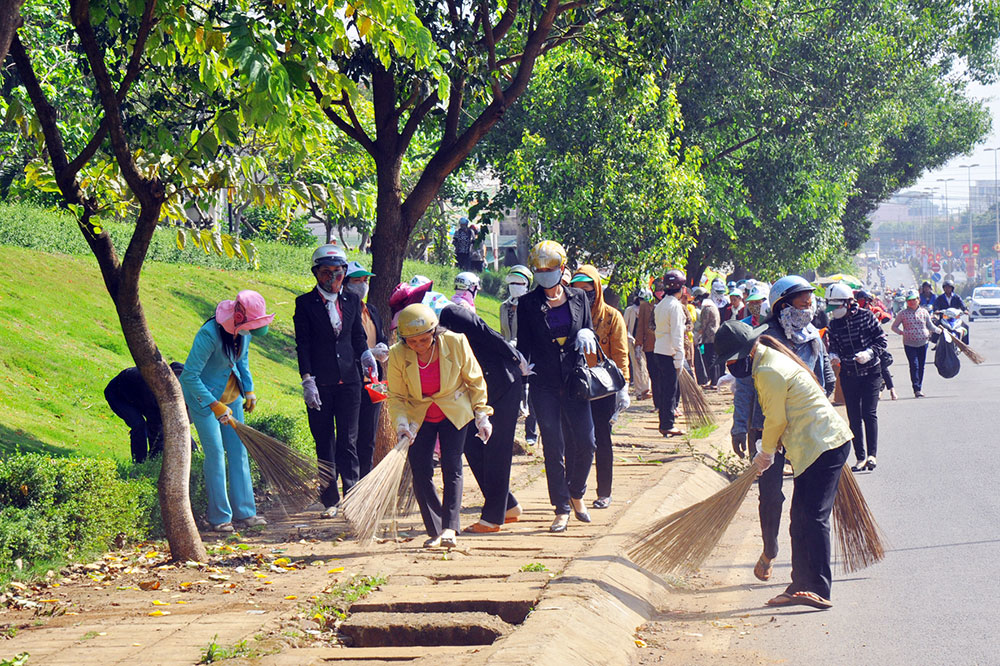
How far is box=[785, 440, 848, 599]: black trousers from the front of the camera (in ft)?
19.6

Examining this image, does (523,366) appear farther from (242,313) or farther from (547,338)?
(242,313)

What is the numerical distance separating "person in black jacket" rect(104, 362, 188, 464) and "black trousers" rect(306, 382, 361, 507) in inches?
60.5

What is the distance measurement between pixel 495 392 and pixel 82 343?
828 centimetres

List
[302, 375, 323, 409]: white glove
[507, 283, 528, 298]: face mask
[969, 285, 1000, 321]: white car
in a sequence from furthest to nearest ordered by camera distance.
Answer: [969, 285, 1000, 321]: white car
[507, 283, 528, 298]: face mask
[302, 375, 323, 409]: white glove

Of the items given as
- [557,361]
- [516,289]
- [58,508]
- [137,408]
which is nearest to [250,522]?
[58,508]

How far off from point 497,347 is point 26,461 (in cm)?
286

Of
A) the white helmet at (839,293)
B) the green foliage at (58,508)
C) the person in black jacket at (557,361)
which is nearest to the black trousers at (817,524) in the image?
the person in black jacket at (557,361)

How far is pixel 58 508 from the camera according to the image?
677 centimetres

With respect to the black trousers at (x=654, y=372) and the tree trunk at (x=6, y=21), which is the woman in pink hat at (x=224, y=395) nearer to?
the tree trunk at (x=6, y=21)

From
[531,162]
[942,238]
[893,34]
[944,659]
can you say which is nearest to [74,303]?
[531,162]

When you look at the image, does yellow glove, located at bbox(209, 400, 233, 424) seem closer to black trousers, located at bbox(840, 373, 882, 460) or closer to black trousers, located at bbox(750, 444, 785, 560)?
black trousers, located at bbox(750, 444, 785, 560)

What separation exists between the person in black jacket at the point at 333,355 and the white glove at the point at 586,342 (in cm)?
149

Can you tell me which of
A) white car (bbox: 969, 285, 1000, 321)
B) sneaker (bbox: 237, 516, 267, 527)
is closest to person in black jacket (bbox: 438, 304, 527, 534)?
sneaker (bbox: 237, 516, 267, 527)

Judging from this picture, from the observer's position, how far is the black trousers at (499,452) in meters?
7.55
